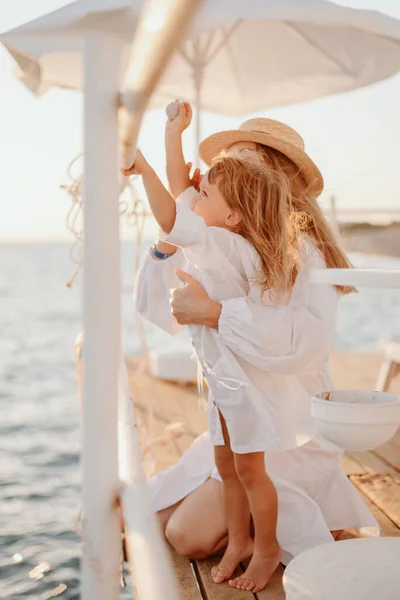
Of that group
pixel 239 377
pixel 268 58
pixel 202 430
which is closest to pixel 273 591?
pixel 239 377

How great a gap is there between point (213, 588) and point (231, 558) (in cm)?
9

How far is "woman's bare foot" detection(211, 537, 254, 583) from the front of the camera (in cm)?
174

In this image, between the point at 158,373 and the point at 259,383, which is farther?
the point at 158,373

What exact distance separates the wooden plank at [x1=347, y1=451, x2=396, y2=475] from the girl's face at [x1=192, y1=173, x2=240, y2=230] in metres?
1.29

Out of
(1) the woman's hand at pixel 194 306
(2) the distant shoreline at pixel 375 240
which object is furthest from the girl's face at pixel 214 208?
(2) the distant shoreline at pixel 375 240

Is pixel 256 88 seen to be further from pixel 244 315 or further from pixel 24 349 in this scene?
pixel 24 349

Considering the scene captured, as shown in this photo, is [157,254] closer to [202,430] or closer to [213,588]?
[213,588]

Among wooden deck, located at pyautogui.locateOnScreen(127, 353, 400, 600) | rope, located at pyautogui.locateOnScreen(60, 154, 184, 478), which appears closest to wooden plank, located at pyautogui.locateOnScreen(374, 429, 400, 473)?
wooden deck, located at pyautogui.locateOnScreen(127, 353, 400, 600)

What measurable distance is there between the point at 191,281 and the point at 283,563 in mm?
700

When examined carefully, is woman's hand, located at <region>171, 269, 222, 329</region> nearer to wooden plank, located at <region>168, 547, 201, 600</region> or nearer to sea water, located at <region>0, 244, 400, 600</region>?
sea water, located at <region>0, 244, 400, 600</region>

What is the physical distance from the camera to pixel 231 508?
1.80 m

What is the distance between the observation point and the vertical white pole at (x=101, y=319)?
90cm

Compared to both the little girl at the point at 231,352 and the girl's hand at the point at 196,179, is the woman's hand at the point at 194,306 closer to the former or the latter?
the little girl at the point at 231,352

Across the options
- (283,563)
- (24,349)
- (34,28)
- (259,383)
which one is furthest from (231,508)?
(24,349)
